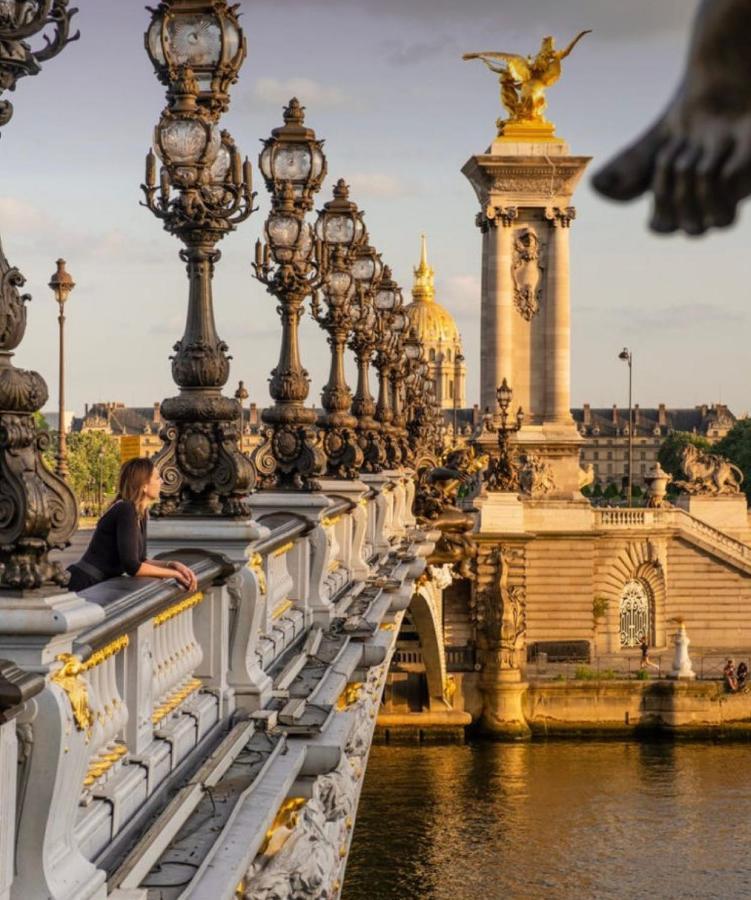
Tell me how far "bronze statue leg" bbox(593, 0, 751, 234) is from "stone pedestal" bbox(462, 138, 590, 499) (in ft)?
241

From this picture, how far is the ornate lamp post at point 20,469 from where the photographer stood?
5176mm

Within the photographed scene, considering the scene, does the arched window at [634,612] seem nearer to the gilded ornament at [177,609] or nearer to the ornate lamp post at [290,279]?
the ornate lamp post at [290,279]

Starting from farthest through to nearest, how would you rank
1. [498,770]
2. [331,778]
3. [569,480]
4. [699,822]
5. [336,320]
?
[569,480]
[498,770]
[699,822]
[336,320]
[331,778]

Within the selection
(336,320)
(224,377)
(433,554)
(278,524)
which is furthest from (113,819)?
(433,554)

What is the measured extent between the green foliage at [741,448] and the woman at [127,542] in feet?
385

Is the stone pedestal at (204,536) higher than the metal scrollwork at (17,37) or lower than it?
lower

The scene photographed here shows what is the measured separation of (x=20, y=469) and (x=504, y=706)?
183 ft

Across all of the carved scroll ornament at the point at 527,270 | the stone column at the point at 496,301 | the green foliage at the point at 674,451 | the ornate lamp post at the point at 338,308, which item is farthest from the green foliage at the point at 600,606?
the green foliage at the point at 674,451

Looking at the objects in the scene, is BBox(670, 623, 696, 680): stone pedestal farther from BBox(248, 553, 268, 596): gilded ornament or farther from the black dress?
the black dress

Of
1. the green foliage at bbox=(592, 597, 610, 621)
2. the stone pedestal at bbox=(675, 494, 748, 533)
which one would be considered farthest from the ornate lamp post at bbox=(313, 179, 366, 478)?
the stone pedestal at bbox=(675, 494, 748, 533)

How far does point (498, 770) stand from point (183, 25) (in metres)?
45.2

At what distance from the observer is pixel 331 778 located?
12.4 metres

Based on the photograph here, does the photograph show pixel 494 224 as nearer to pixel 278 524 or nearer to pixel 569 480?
pixel 569 480

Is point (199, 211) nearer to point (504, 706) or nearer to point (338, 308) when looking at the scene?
point (338, 308)
